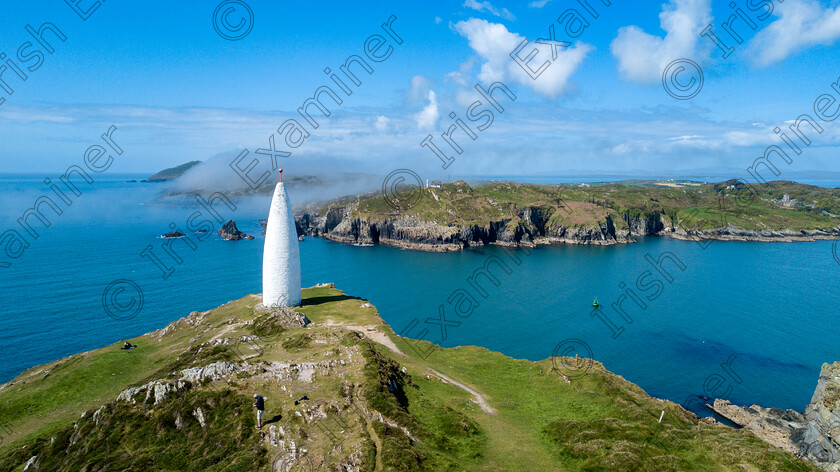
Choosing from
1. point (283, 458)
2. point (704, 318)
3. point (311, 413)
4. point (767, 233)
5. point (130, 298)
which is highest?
point (767, 233)

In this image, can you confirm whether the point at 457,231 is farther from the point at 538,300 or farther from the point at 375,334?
the point at 375,334

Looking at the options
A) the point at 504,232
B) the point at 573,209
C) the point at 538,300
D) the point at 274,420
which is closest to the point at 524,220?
the point at 504,232

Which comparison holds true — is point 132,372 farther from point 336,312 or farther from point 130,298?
point 130,298

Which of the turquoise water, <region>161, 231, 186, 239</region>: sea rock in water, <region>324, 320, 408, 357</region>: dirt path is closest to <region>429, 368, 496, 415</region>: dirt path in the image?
<region>324, 320, 408, 357</region>: dirt path

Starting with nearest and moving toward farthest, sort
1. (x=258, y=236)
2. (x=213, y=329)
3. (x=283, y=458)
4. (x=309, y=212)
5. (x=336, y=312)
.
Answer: (x=283, y=458) → (x=213, y=329) → (x=336, y=312) → (x=258, y=236) → (x=309, y=212)

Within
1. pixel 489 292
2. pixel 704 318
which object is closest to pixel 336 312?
Result: pixel 489 292

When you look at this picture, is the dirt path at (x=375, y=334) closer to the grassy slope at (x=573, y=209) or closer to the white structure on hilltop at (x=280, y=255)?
the white structure on hilltop at (x=280, y=255)

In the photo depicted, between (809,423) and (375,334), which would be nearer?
(809,423)

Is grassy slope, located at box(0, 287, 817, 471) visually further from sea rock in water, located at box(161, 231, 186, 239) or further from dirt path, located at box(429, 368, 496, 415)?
sea rock in water, located at box(161, 231, 186, 239)
